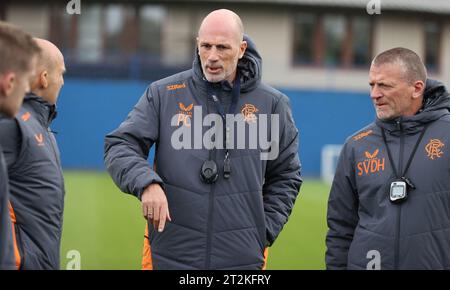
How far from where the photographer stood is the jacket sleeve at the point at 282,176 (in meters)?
4.45

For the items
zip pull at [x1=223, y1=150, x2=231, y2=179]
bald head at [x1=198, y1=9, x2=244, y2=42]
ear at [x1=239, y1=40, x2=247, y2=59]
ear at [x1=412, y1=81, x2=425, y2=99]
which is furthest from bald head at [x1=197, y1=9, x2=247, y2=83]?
ear at [x1=412, y1=81, x2=425, y2=99]

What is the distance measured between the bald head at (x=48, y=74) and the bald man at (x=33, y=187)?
0.50 feet

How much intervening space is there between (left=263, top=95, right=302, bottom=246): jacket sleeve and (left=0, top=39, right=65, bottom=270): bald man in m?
1.17

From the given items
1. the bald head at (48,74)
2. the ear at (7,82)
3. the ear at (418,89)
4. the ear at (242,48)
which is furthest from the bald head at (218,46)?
the ear at (7,82)

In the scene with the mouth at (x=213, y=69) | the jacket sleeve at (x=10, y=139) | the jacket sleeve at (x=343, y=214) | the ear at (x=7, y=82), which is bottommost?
the jacket sleeve at (x=343, y=214)

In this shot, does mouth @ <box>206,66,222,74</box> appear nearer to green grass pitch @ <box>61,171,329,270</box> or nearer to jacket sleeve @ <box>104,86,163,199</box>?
jacket sleeve @ <box>104,86,163,199</box>

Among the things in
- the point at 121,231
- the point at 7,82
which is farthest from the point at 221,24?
the point at 121,231

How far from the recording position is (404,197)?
4211 mm

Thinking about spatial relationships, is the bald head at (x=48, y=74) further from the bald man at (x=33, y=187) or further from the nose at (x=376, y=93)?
the nose at (x=376, y=93)

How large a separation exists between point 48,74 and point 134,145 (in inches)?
24.4

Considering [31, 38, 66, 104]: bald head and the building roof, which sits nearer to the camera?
[31, 38, 66, 104]: bald head

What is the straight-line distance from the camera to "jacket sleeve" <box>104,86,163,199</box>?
399cm

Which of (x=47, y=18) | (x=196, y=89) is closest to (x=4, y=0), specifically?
(x=47, y=18)

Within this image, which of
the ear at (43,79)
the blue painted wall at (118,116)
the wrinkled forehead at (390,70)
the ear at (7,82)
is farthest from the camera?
the blue painted wall at (118,116)
